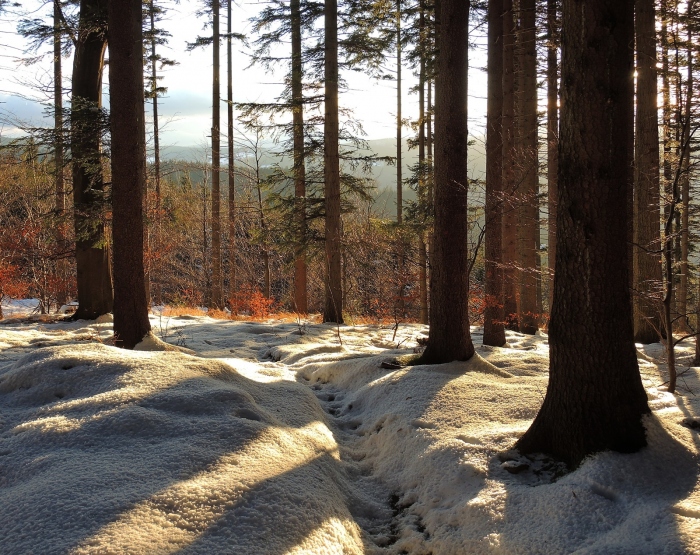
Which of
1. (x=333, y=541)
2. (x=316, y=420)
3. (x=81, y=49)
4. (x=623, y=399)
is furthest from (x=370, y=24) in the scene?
(x=333, y=541)

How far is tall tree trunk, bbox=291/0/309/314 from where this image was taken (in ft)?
42.1

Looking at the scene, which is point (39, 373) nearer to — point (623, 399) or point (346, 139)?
point (623, 399)

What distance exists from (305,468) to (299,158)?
1116 cm

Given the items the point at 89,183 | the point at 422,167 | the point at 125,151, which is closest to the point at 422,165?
the point at 422,167

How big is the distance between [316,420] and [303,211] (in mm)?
→ 8774

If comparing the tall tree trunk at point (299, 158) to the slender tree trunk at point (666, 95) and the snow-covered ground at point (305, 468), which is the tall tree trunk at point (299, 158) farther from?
the slender tree trunk at point (666, 95)

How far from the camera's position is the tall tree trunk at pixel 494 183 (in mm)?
8227

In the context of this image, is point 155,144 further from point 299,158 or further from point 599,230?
point 599,230

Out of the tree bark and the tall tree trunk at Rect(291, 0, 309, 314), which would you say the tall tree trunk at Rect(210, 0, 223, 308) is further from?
the tree bark

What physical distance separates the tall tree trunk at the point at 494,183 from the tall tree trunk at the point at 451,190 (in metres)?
1.91

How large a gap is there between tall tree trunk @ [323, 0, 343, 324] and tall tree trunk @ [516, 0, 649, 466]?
8.98 m

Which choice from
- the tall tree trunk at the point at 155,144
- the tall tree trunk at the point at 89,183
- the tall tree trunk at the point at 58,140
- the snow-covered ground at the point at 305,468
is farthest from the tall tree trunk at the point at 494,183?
the tall tree trunk at the point at 155,144

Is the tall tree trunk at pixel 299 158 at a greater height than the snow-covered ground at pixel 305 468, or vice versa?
the tall tree trunk at pixel 299 158

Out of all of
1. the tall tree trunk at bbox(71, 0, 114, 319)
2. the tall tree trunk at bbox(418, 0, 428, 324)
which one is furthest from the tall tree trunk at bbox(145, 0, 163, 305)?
the tall tree trunk at bbox(418, 0, 428, 324)
